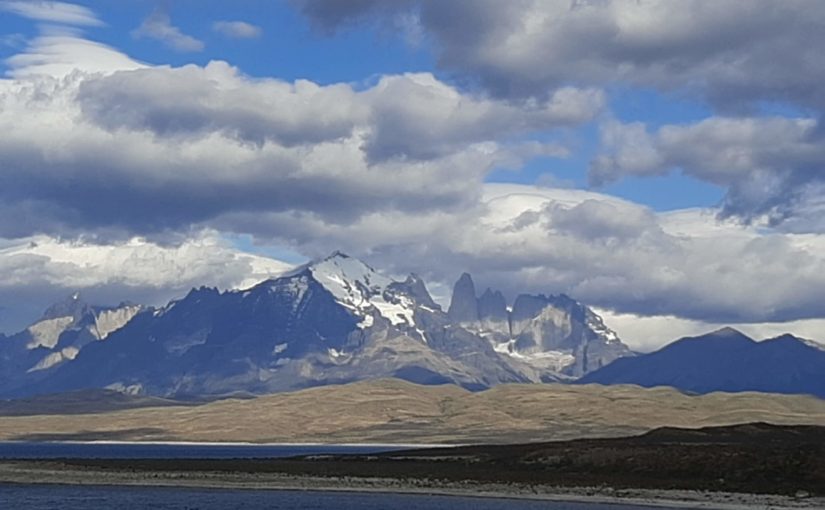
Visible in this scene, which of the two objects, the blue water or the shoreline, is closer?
the shoreline

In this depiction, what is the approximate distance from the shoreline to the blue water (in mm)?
4765

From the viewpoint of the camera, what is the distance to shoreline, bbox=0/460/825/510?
4705 inches

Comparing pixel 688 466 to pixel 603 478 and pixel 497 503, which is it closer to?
pixel 603 478

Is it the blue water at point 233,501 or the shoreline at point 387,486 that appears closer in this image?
the shoreline at point 387,486

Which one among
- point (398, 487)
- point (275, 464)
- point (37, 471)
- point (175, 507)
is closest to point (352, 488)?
point (398, 487)

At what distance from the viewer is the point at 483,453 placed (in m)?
194

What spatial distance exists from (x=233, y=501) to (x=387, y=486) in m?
23.9

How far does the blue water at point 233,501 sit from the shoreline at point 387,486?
4.77 m

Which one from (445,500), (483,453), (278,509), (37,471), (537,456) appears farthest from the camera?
(483,453)

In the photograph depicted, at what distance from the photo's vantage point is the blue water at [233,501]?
12081cm

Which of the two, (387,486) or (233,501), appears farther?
(387,486)

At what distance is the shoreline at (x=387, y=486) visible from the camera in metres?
120

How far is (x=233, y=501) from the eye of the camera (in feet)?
427

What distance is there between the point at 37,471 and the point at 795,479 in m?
107
